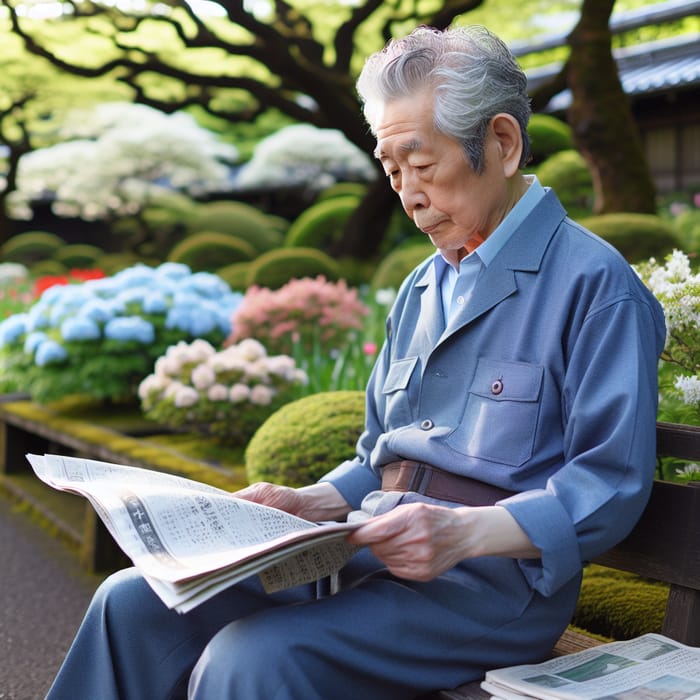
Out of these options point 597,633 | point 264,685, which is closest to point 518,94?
point 264,685

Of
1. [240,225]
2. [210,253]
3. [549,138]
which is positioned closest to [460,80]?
[210,253]

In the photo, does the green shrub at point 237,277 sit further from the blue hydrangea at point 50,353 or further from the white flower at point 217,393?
the white flower at point 217,393

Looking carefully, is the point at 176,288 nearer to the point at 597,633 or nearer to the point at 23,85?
the point at 597,633

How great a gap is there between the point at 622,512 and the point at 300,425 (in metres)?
2.11

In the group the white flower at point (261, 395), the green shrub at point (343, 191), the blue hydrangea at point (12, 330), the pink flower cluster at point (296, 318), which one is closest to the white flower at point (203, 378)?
the white flower at point (261, 395)

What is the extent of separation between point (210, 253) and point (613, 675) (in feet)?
35.5

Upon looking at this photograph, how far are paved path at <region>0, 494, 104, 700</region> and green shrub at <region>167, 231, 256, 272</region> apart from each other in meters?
7.02

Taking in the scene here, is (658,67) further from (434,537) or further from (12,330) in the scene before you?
(434,537)

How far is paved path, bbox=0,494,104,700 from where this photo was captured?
313 cm

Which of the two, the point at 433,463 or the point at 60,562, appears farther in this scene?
the point at 60,562

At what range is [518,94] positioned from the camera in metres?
1.73

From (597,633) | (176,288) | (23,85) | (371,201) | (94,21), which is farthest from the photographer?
(23,85)

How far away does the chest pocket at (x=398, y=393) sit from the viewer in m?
1.89

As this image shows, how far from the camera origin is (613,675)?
1522mm
